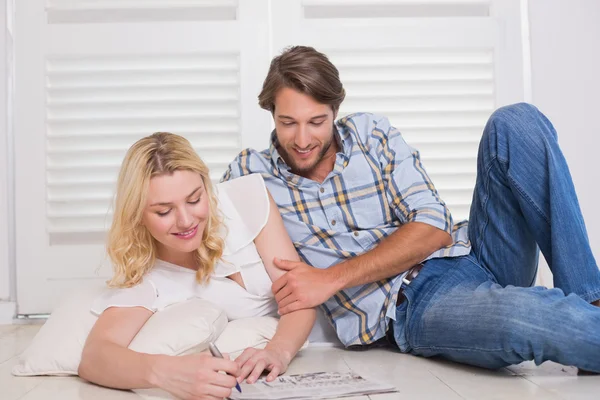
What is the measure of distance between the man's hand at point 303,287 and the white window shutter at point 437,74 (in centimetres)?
126

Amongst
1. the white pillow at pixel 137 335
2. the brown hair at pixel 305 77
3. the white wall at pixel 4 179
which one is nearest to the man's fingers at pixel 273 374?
the white pillow at pixel 137 335

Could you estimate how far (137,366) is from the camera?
152 centimetres

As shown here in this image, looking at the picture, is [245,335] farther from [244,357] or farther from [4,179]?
[4,179]

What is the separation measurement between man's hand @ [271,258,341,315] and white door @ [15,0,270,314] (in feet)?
3.95

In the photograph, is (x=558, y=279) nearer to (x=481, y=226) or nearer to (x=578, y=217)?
(x=578, y=217)

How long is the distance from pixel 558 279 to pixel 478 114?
1384 millimetres

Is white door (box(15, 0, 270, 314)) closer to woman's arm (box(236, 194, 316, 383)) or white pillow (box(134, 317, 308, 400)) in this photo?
woman's arm (box(236, 194, 316, 383))

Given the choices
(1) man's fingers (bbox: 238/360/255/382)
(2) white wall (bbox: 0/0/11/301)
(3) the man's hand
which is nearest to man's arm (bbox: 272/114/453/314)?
(3) the man's hand

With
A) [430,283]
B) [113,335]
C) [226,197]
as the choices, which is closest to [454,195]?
[430,283]

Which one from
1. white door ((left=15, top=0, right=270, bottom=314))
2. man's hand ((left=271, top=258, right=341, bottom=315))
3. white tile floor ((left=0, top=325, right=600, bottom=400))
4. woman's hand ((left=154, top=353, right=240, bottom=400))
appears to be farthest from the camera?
white door ((left=15, top=0, right=270, bottom=314))

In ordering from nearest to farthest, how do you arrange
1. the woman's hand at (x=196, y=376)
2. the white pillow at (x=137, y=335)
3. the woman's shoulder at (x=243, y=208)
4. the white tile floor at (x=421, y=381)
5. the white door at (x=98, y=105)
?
the woman's hand at (x=196, y=376) < the white tile floor at (x=421, y=381) < the white pillow at (x=137, y=335) < the woman's shoulder at (x=243, y=208) < the white door at (x=98, y=105)

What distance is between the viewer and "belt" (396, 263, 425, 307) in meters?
1.99

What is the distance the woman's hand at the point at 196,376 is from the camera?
140cm

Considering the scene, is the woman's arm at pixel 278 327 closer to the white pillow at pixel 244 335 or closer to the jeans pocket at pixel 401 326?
the white pillow at pixel 244 335
